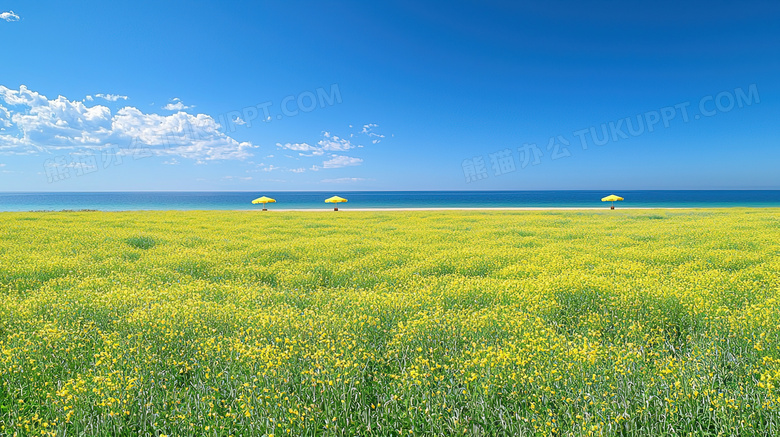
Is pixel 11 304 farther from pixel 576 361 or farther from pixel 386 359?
pixel 576 361

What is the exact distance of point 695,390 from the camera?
11.3 ft

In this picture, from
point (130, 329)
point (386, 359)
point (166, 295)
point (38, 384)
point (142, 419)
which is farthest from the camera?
point (166, 295)

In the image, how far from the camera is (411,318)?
5703mm

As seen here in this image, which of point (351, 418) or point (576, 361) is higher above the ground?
point (576, 361)

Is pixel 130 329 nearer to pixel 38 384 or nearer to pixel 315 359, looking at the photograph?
pixel 38 384

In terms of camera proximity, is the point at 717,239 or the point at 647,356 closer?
the point at 647,356

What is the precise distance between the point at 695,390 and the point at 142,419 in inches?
213

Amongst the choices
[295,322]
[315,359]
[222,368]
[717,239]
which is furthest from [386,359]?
[717,239]

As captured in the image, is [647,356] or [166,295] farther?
[166,295]

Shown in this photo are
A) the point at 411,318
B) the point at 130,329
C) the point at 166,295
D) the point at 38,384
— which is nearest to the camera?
the point at 38,384

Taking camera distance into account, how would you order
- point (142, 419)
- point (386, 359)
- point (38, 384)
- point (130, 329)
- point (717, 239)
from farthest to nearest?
point (717, 239), point (130, 329), point (386, 359), point (38, 384), point (142, 419)

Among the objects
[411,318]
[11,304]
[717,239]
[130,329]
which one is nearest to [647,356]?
[411,318]

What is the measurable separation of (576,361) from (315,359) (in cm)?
308

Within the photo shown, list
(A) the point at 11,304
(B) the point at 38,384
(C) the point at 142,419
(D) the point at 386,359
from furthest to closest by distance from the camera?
(A) the point at 11,304, (D) the point at 386,359, (B) the point at 38,384, (C) the point at 142,419
